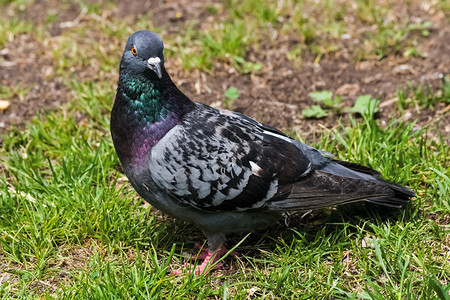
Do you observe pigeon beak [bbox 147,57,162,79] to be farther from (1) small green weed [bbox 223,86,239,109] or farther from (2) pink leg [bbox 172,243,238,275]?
(1) small green weed [bbox 223,86,239,109]

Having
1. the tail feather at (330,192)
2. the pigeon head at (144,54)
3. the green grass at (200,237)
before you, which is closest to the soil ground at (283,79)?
the green grass at (200,237)

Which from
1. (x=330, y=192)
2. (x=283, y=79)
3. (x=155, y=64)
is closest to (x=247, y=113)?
(x=283, y=79)

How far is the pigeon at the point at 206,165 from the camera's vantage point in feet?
12.3

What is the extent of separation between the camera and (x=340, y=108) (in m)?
5.57

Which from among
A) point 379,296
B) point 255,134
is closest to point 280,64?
point 255,134

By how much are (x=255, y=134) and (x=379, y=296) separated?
1.40 m

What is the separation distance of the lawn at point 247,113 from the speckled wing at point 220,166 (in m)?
0.45

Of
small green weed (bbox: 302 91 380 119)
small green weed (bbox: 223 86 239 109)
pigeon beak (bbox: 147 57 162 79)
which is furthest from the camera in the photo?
small green weed (bbox: 223 86 239 109)

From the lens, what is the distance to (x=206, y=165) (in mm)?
3795

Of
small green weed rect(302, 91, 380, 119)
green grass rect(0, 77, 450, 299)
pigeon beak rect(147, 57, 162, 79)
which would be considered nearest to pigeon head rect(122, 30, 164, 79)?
pigeon beak rect(147, 57, 162, 79)

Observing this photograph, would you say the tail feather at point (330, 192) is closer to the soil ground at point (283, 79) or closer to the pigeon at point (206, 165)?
the pigeon at point (206, 165)

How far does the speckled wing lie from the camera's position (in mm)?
3760

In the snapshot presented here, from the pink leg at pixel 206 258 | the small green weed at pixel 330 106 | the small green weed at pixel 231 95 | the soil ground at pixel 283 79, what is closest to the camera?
the pink leg at pixel 206 258

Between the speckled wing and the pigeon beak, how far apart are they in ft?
1.50
